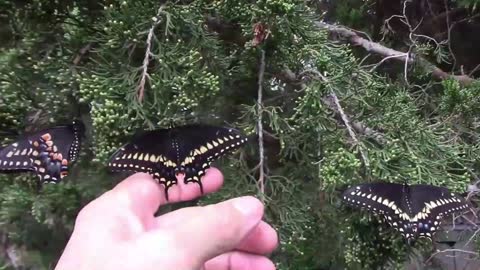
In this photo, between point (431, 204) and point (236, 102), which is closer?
point (431, 204)

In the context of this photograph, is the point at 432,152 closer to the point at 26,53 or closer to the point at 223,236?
the point at 223,236

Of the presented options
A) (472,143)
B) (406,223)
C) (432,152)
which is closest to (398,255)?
(406,223)

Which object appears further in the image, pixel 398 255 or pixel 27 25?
pixel 27 25

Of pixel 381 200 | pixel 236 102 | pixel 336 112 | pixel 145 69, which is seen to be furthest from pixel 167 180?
pixel 236 102

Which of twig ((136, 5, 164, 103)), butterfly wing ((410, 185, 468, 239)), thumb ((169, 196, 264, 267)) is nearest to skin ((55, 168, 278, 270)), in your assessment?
thumb ((169, 196, 264, 267))

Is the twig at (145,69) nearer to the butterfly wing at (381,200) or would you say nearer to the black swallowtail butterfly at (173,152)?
the black swallowtail butterfly at (173,152)

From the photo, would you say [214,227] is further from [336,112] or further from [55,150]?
[336,112]
